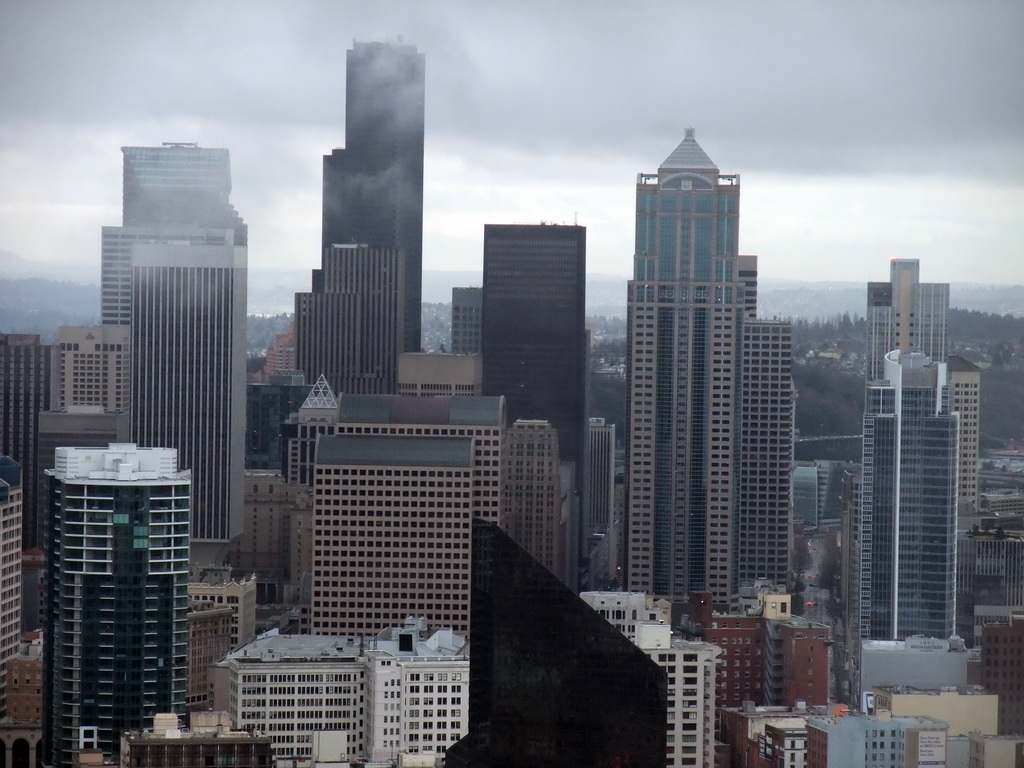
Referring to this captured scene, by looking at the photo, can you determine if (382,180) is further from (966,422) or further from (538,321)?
(966,422)

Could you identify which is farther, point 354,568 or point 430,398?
point 430,398

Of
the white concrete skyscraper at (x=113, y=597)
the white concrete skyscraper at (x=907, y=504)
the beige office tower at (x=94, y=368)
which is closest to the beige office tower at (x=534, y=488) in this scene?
the white concrete skyscraper at (x=907, y=504)

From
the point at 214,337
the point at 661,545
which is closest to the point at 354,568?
the point at 661,545

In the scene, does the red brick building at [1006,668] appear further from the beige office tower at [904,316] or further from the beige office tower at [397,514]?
the beige office tower at [397,514]

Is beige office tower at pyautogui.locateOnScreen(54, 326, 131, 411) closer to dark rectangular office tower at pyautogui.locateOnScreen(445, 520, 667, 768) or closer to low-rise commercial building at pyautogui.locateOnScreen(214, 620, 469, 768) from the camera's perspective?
low-rise commercial building at pyautogui.locateOnScreen(214, 620, 469, 768)

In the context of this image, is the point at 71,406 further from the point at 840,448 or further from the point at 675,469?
the point at 840,448

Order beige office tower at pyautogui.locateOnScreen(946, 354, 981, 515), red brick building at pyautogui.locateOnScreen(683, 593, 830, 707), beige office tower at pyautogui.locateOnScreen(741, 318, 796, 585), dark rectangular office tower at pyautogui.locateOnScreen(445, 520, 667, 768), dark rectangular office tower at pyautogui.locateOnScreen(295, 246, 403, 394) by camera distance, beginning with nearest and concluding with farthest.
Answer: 1. dark rectangular office tower at pyautogui.locateOnScreen(445, 520, 667, 768)
2. red brick building at pyautogui.locateOnScreen(683, 593, 830, 707)
3. beige office tower at pyautogui.locateOnScreen(946, 354, 981, 515)
4. beige office tower at pyautogui.locateOnScreen(741, 318, 796, 585)
5. dark rectangular office tower at pyautogui.locateOnScreen(295, 246, 403, 394)

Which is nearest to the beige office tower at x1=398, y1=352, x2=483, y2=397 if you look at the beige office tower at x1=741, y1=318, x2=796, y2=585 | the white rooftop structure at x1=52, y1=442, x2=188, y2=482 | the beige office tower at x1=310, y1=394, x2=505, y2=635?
the beige office tower at x1=741, y1=318, x2=796, y2=585
